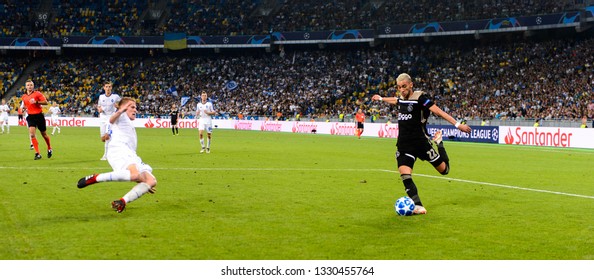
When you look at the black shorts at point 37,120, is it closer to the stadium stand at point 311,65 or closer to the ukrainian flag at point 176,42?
the stadium stand at point 311,65

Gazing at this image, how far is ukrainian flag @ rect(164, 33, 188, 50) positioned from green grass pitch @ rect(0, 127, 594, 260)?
61578 mm

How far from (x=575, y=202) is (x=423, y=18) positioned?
59465mm

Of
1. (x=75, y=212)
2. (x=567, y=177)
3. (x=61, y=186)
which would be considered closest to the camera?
(x=75, y=212)

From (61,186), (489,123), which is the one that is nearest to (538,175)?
(61,186)

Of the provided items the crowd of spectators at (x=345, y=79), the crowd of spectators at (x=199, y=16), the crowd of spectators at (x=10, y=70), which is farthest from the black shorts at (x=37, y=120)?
the crowd of spectators at (x=10, y=70)

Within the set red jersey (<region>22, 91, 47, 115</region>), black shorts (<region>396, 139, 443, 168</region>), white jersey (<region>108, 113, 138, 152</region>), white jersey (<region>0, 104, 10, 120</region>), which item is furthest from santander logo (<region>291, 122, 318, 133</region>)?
white jersey (<region>108, 113, 138, 152</region>)

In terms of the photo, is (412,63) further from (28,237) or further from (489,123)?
(28,237)

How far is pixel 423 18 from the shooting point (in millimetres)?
69750

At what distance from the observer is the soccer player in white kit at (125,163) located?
10.3m

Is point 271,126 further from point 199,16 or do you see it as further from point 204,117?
point 204,117

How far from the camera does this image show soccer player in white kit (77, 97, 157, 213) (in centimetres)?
1031

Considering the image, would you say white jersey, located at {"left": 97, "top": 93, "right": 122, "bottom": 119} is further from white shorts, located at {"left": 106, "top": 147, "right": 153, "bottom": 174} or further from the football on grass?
the football on grass

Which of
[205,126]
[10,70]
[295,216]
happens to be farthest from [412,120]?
[10,70]

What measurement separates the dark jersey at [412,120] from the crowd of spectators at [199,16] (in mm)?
62130
